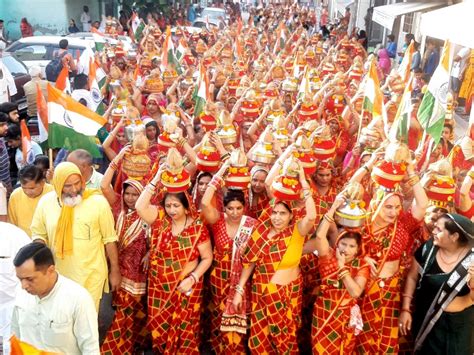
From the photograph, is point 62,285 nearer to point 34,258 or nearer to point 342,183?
point 34,258

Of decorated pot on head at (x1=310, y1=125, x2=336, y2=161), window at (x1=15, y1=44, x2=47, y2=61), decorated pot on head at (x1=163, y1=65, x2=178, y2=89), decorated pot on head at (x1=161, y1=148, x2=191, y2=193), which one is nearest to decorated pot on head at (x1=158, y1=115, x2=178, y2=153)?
decorated pot on head at (x1=161, y1=148, x2=191, y2=193)

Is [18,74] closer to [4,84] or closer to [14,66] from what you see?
[14,66]

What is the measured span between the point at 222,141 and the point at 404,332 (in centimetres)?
228

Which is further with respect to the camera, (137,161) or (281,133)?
(281,133)

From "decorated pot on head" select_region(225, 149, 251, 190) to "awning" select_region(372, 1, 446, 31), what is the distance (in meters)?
10.5

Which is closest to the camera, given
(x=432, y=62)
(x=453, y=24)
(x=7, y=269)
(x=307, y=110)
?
(x=7, y=269)

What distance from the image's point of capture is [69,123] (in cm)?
510

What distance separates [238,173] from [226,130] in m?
1.07

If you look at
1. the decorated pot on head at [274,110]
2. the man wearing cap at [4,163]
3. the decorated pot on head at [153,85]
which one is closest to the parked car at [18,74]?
the decorated pot on head at [153,85]

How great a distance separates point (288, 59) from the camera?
10.4m

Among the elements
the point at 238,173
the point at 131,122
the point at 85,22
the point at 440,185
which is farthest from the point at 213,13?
the point at 440,185

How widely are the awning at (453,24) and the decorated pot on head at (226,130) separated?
3.57 m

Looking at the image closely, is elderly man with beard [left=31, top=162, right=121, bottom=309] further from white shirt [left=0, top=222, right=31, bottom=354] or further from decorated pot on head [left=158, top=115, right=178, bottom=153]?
decorated pot on head [left=158, top=115, right=178, bottom=153]

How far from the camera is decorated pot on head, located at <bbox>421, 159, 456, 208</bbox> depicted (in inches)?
161
